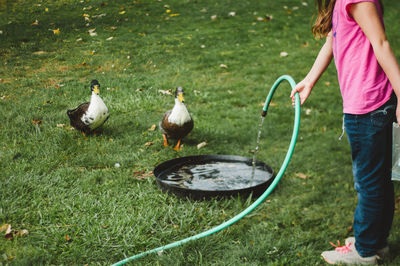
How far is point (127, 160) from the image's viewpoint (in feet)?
10.9

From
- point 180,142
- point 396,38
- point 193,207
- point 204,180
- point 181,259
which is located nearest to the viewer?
point 181,259

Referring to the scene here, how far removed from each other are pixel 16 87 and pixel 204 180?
1.60m

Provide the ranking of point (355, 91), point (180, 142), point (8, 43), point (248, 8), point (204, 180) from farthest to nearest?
1. point (248, 8)
2. point (180, 142)
3. point (204, 180)
4. point (8, 43)
5. point (355, 91)

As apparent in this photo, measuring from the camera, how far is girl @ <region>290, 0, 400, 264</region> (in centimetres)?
178

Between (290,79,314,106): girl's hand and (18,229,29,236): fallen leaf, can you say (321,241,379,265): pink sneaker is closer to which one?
(290,79,314,106): girl's hand

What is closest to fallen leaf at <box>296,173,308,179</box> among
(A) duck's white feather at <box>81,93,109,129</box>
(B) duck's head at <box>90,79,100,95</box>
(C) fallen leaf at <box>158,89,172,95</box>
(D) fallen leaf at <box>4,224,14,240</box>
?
(C) fallen leaf at <box>158,89,172,95</box>

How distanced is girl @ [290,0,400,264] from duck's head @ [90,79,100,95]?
1.94m

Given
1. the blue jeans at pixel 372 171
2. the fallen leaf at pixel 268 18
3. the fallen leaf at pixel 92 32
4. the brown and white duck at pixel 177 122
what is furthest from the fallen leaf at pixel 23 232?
the fallen leaf at pixel 268 18

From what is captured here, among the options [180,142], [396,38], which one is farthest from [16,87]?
[396,38]

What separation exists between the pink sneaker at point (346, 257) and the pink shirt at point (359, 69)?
849 mm

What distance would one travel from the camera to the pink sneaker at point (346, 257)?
2.18m

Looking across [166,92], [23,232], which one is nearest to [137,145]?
[166,92]

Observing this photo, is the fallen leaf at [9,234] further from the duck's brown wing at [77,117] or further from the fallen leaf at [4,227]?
the duck's brown wing at [77,117]

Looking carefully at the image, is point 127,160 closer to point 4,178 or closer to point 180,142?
point 180,142
